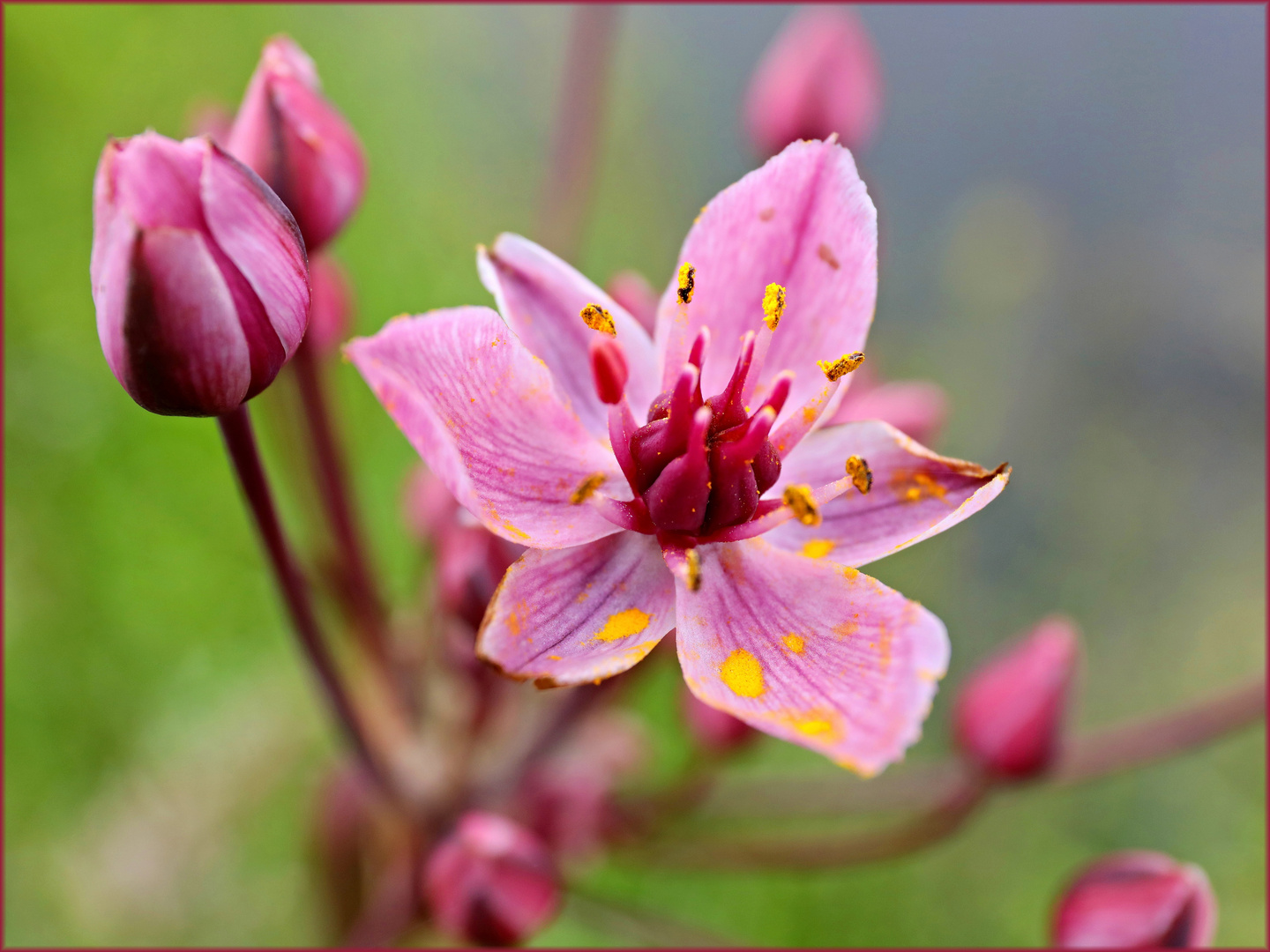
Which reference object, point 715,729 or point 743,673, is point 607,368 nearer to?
point 743,673

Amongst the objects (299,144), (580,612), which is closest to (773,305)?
(580,612)

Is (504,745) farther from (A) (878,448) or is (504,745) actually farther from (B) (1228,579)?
(B) (1228,579)

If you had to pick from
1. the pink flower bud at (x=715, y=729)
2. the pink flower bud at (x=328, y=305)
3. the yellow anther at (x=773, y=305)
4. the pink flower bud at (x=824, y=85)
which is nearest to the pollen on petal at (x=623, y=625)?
the yellow anther at (x=773, y=305)

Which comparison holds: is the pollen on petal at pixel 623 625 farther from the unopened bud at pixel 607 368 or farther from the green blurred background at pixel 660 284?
the green blurred background at pixel 660 284

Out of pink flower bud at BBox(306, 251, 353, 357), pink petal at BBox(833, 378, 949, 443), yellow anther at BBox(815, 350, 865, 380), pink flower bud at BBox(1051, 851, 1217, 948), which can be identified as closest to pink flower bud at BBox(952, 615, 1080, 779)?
pink flower bud at BBox(1051, 851, 1217, 948)

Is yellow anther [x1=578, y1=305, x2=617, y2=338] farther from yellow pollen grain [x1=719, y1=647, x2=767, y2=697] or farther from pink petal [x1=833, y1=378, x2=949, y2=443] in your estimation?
pink petal [x1=833, y1=378, x2=949, y2=443]

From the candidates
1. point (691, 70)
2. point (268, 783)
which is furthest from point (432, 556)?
point (691, 70)
